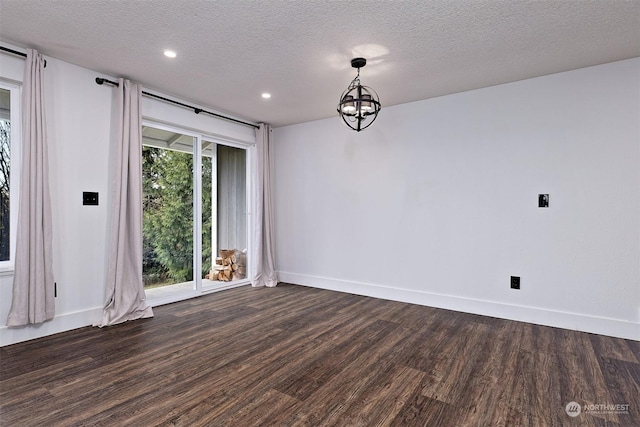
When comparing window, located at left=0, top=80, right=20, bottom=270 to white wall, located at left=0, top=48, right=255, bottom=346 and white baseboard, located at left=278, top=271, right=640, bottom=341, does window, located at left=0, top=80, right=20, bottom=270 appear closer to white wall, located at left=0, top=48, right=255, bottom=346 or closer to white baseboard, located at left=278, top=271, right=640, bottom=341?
white wall, located at left=0, top=48, right=255, bottom=346

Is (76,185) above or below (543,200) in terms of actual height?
above

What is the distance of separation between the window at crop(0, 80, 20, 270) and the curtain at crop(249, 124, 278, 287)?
2.87m

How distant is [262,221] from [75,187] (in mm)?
2544

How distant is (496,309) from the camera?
143 inches

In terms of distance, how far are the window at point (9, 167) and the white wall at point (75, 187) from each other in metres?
0.22

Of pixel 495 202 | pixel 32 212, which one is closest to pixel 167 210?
pixel 32 212

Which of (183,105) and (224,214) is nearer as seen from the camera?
(183,105)

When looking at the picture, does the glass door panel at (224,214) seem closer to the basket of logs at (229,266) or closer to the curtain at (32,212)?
the basket of logs at (229,266)

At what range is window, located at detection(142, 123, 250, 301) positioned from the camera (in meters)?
4.02

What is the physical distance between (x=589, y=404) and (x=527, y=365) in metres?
0.49

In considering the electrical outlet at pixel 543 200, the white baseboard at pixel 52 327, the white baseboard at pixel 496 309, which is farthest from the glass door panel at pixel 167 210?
the electrical outlet at pixel 543 200

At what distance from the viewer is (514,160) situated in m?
3.55

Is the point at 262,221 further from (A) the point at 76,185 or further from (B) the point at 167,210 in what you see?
(A) the point at 76,185

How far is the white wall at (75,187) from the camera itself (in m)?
3.02
